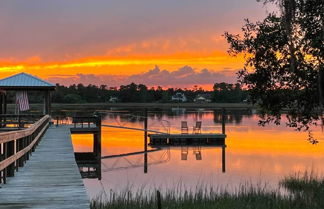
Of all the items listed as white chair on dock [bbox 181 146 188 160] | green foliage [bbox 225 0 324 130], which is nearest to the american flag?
white chair on dock [bbox 181 146 188 160]

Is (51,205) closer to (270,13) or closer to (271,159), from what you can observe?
(270,13)

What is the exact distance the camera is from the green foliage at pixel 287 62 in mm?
9106

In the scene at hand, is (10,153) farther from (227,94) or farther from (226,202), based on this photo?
(227,94)

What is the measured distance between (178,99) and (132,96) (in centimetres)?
2065

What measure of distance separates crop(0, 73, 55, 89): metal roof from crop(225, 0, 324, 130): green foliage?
15.4 m

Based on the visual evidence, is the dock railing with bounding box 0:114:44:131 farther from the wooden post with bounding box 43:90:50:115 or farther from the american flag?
the wooden post with bounding box 43:90:50:115

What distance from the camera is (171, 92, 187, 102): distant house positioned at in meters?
149

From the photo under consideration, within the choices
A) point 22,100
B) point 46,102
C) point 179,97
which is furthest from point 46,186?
point 179,97

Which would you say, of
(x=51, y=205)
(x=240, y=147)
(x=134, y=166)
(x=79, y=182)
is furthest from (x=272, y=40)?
(x=240, y=147)

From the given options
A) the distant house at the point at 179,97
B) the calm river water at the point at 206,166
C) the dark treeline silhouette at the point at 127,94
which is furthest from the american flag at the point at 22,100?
the distant house at the point at 179,97

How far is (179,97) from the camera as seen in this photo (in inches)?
5984

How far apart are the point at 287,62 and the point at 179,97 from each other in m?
142

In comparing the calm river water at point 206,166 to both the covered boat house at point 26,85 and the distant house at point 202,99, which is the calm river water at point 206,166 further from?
the distant house at point 202,99

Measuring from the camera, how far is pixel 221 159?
25.6m
